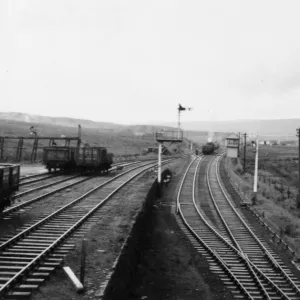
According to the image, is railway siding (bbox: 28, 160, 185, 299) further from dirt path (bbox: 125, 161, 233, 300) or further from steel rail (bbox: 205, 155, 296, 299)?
steel rail (bbox: 205, 155, 296, 299)

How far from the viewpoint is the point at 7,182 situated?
47.5 ft

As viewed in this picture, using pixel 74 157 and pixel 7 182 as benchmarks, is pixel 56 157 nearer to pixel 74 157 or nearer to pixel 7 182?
pixel 74 157

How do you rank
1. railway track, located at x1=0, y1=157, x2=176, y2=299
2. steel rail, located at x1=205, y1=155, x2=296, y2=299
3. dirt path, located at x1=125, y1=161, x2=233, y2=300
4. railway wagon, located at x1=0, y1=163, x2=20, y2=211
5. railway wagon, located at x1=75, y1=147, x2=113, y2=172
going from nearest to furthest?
railway track, located at x1=0, y1=157, x2=176, y2=299 < steel rail, located at x1=205, y1=155, x2=296, y2=299 < dirt path, located at x1=125, y1=161, x2=233, y2=300 < railway wagon, located at x1=0, y1=163, x2=20, y2=211 < railway wagon, located at x1=75, y1=147, x2=113, y2=172

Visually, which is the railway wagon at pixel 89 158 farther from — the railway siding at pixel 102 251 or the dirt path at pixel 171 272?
the dirt path at pixel 171 272

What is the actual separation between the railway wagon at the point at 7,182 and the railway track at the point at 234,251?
744 cm

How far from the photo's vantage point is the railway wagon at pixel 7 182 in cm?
1387

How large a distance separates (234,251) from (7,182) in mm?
8667

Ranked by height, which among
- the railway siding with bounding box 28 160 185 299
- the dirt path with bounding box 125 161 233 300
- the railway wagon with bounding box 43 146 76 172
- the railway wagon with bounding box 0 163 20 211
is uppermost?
the railway wagon with bounding box 43 146 76 172

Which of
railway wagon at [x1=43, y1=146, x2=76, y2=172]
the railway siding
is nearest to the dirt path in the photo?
the railway siding

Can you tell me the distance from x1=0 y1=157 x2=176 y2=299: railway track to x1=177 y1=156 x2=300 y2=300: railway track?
476cm

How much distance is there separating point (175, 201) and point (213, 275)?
515 inches

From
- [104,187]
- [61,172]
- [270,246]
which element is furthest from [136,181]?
[270,246]

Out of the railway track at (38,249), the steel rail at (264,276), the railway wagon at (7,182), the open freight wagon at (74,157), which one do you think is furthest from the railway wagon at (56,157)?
the steel rail at (264,276)

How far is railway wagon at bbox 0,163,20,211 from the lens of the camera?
1387cm
